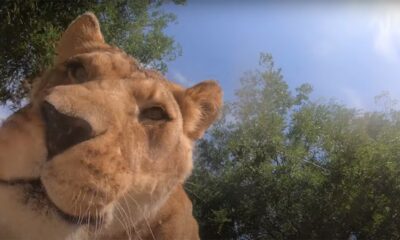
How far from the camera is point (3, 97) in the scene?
11055mm

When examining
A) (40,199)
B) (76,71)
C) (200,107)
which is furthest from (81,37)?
(40,199)

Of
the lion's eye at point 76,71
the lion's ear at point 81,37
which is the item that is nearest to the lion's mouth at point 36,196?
the lion's eye at point 76,71

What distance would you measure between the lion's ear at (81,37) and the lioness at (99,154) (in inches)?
3.3

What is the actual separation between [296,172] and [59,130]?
18366 millimetres

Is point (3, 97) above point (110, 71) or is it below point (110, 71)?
below

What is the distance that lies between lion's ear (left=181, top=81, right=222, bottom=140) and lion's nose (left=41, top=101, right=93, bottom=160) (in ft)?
3.95

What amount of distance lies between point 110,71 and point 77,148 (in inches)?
33.0

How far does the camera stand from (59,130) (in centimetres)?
155

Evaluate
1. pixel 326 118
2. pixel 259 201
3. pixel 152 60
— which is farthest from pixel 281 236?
pixel 152 60

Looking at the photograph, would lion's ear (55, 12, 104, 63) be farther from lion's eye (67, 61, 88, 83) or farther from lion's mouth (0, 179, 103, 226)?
lion's mouth (0, 179, 103, 226)

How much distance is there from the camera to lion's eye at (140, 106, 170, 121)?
220cm

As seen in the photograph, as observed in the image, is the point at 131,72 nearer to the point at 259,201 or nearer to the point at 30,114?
the point at 30,114

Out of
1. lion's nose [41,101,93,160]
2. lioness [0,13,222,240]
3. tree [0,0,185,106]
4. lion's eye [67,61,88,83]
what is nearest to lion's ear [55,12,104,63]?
lioness [0,13,222,240]

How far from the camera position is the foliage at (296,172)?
19031mm
